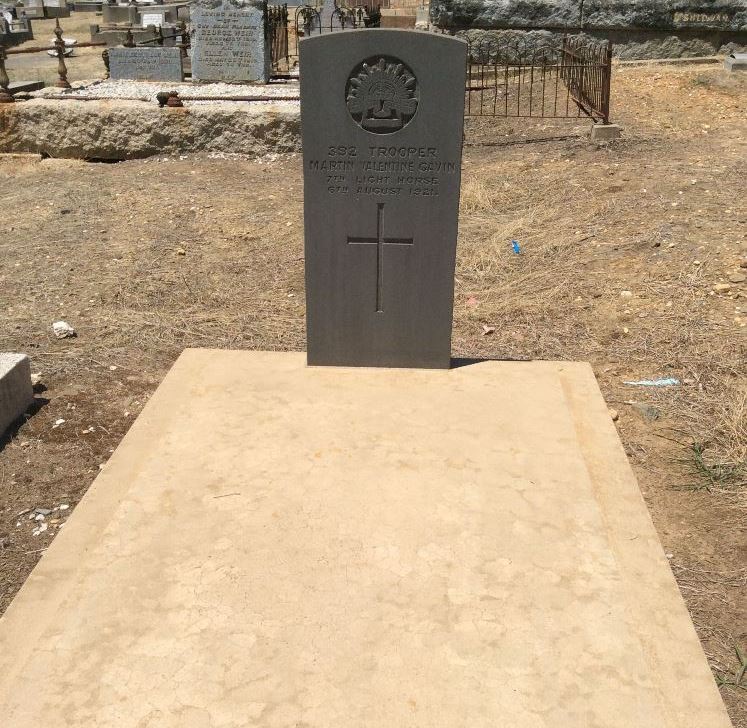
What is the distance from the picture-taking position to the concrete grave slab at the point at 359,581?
225cm

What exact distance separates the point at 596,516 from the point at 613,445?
528mm

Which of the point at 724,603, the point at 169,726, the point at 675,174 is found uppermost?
the point at 675,174

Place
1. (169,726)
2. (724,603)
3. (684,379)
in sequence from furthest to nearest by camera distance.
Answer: (684,379), (724,603), (169,726)

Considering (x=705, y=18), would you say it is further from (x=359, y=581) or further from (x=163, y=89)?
(x=359, y=581)

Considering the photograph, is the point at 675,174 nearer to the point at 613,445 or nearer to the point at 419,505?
the point at 613,445

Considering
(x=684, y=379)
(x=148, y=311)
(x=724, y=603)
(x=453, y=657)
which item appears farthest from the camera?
(x=148, y=311)


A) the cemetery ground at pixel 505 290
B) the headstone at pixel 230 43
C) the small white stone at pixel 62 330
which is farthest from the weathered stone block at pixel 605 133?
the small white stone at pixel 62 330

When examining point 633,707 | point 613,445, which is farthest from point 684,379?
point 633,707

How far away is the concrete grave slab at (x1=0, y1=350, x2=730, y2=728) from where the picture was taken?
225 centimetres

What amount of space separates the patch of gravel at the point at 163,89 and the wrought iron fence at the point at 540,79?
2.44 m

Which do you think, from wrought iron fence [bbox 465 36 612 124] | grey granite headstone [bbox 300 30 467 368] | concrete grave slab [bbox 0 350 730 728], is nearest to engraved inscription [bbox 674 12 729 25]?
wrought iron fence [bbox 465 36 612 124]

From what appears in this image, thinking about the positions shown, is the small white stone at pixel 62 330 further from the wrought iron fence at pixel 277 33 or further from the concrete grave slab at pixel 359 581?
the wrought iron fence at pixel 277 33

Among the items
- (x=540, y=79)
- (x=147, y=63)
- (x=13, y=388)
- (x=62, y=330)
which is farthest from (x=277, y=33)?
(x=13, y=388)

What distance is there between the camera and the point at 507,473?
126 inches
